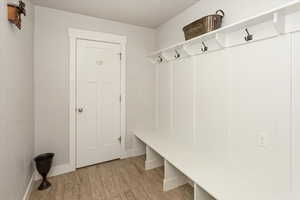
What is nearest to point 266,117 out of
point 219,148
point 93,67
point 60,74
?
point 219,148

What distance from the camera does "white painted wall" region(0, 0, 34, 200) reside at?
1242mm

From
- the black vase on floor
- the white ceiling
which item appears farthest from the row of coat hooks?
the black vase on floor

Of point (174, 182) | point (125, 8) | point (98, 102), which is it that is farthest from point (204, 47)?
point (98, 102)

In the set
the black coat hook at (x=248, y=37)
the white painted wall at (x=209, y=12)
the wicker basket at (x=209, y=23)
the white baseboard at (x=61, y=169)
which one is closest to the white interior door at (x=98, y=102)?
the white baseboard at (x=61, y=169)

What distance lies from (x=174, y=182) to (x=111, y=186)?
843 mm

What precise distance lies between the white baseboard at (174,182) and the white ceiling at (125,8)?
7.83 ft

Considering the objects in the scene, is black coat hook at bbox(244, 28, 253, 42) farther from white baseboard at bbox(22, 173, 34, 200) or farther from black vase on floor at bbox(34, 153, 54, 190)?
white baseboard at bbox(22, 173, 34, 200)

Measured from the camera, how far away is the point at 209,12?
6.41ft

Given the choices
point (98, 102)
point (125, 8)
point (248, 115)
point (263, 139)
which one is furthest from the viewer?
point (98, 102)

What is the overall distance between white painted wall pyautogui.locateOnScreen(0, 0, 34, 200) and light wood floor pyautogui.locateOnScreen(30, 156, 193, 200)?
41 centimetres

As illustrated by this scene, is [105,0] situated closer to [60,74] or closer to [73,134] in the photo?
[60,74]

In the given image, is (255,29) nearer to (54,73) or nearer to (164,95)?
(164,95)

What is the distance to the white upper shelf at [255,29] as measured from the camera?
3.78 ft

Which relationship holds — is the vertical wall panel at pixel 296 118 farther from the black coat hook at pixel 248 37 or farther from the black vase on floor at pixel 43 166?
the black vase on floor at pixel 43 166
